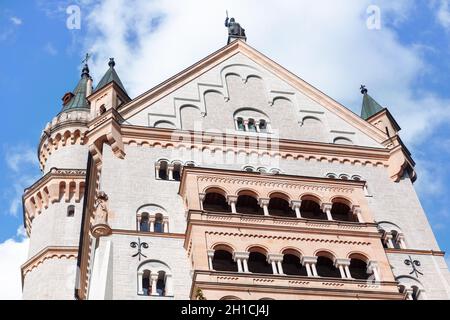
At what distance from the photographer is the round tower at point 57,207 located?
124ft

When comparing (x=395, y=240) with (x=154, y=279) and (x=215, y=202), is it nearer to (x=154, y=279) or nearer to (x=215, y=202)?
(x=215, y=202)

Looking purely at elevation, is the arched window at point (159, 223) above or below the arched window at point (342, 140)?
below

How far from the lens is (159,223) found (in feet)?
92.3

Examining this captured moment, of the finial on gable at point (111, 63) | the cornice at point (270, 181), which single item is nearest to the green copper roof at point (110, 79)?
the finial on gable at point (111, 63)

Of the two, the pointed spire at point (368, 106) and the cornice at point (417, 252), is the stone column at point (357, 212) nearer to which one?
the cornice at point (417, 252)

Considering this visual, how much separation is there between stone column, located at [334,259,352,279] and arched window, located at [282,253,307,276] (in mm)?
1171

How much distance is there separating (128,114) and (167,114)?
1.75 meters

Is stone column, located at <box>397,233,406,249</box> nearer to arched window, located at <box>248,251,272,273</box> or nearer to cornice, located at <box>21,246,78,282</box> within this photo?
arched window, located at <box>248,251,272,273</box>

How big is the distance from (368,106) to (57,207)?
17095 mm

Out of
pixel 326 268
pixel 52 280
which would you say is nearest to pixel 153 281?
pixel 326 268

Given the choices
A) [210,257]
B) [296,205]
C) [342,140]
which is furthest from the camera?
[342,140]

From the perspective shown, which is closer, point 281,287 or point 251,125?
point 281,287

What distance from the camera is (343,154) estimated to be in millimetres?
32812

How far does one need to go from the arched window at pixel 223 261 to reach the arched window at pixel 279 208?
3.33m
